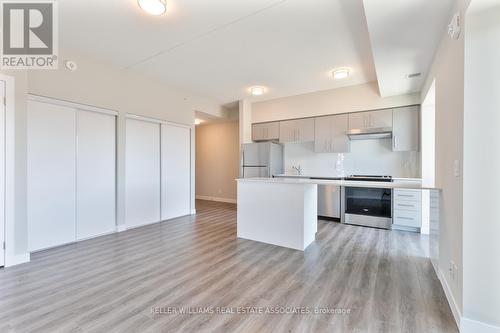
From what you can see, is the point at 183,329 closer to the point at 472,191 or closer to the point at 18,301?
the point at 18,301

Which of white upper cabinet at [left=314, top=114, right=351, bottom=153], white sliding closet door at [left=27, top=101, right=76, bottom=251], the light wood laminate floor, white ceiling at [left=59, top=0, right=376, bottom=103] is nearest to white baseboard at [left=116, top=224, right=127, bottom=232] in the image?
the light wood laminate floor

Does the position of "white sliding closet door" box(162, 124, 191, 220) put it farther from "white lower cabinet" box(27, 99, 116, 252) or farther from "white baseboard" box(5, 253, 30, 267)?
"white baseboard" box(5, 253, 30, 267)

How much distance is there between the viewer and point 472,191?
1.57m

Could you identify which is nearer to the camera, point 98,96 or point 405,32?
point 405,32

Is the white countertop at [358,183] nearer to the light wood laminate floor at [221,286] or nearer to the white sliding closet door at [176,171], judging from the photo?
the light wood laminate floor at [221,286]

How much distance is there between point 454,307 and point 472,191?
953mm

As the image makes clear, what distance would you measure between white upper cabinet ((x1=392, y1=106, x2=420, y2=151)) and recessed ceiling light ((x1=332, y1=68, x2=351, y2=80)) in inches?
49.7

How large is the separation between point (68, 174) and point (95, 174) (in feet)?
1.25

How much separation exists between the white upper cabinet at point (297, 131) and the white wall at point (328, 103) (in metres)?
0.15

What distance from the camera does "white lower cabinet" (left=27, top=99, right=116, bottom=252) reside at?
10.1 ft

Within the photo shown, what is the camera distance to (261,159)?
554 cm

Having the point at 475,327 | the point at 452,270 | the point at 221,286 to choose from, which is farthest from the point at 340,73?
the point at 221,286

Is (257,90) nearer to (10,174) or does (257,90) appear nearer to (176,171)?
(176,171)

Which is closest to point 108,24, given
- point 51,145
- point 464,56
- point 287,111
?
point 51,145
